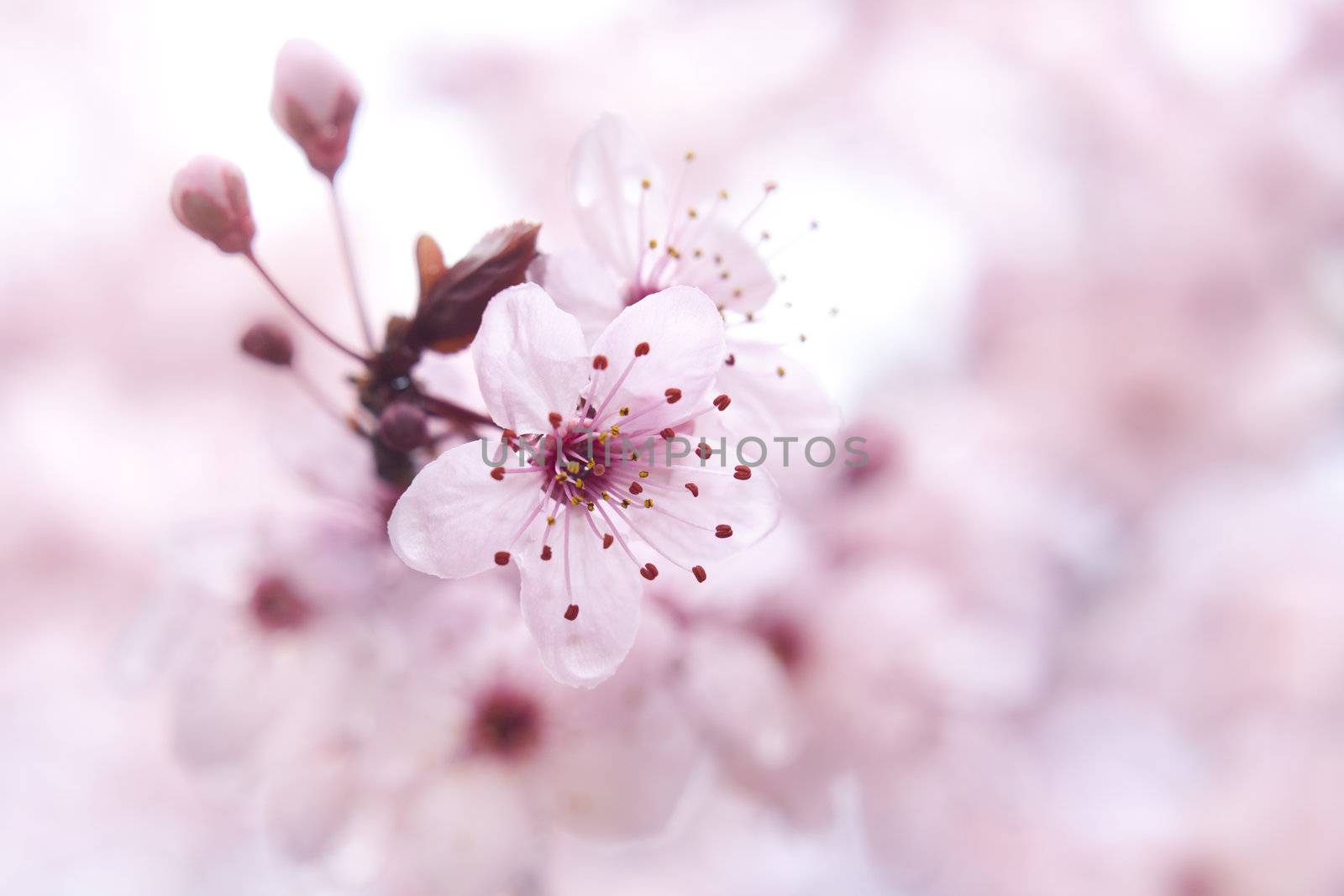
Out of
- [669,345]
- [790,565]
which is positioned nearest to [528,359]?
[669,345]

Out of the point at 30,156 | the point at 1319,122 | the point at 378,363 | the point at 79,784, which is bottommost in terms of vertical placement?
the point at 79,784

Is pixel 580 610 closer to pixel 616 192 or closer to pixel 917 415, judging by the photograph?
pixel 616 192

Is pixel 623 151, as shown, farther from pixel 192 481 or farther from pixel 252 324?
pixel 192 481

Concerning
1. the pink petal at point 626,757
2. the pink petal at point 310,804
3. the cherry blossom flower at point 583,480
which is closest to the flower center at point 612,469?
the cherry blossom flower at point 583,480

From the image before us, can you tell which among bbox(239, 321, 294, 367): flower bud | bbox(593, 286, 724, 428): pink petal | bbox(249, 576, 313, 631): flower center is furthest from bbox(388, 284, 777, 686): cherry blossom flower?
bbox(249, 576, 313, 631): flower center

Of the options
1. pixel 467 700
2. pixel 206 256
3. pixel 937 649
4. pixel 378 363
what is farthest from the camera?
pixel 206 256

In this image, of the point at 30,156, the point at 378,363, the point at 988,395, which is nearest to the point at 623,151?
the point at 378,363

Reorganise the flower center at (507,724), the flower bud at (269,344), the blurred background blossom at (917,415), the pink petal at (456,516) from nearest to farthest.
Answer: the pink petal at (456,516), the flower bud at (269,344), the flower center at (507,724), the blurred background blossom at (917,415)

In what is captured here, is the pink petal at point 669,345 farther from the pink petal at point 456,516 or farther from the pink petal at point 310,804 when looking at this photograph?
the pink petal at point 310,804
